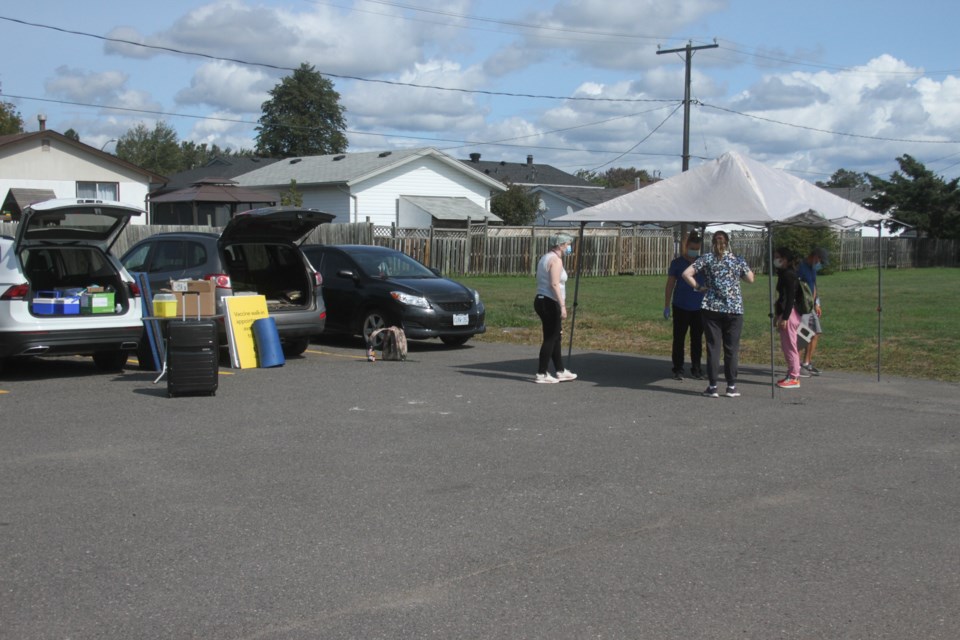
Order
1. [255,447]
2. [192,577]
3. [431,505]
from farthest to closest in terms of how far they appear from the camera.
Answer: [255,447] < [431,505] < [192,577]

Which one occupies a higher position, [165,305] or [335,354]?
[165,305]

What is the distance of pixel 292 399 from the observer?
10930 millimetres

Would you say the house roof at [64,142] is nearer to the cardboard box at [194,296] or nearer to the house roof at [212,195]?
the house roof at [212,195]

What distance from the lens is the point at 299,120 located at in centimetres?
8456

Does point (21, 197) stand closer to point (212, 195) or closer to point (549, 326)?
point (212, 195)

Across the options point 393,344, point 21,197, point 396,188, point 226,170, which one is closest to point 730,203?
point 393,344

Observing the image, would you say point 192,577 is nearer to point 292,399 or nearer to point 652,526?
point 652,526

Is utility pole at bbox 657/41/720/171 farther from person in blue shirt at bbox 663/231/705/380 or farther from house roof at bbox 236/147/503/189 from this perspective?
person in blue shirt at bbox 663/231/705/380

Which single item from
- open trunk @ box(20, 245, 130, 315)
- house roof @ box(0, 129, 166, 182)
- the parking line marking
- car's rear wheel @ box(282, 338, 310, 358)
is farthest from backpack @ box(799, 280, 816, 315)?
house roof @ box(0, 129, 166, 182)

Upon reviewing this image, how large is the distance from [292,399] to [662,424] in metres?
3.81

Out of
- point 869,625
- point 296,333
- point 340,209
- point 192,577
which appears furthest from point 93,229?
point 340,209

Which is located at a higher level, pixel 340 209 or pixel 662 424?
pixel 340 209

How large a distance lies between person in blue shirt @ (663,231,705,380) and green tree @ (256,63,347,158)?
7410 cm

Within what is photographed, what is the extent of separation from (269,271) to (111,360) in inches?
106
